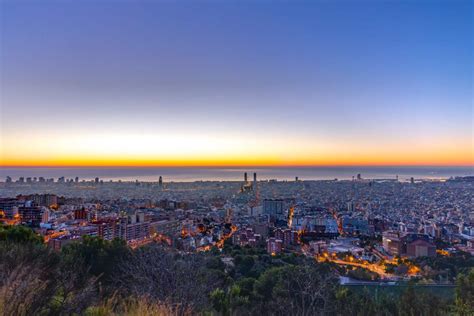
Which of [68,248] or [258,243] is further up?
[68,248]

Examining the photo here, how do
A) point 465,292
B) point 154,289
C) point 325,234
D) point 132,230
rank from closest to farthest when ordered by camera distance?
point 154,289 < point 465,292 < point 132,230 < point 325,234

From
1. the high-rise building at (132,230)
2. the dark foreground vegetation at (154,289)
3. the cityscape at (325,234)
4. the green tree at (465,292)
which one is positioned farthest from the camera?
the high-rise building at (132,230)

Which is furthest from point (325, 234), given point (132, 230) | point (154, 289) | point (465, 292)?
point (154, 289)

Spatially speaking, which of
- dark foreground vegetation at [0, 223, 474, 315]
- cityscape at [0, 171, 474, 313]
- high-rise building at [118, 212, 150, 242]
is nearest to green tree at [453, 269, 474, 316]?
dark foreground vegetation at [0, 223, 474, 315]

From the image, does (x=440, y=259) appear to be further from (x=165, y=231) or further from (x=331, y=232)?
(x=165, y=231)

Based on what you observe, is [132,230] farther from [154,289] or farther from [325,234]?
[154,289]

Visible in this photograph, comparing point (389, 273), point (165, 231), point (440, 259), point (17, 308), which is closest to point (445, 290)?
point (389, 273)

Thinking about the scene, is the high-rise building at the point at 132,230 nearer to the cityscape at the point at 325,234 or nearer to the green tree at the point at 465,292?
the cityscape at the point at 325,234

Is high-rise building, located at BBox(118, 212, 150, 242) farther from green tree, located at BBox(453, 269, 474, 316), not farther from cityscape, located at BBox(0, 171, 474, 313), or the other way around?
green tree, located at BBox(453, 269, 474, 316)

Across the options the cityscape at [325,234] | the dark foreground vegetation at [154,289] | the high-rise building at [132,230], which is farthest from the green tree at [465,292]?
the high-rise building at [132,230]
